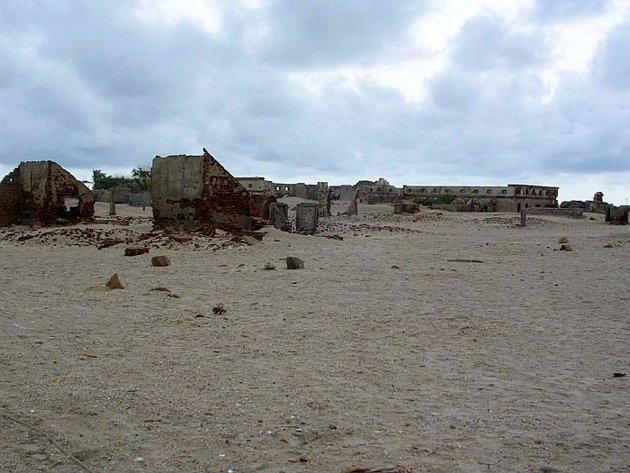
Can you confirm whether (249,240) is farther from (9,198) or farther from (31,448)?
(31,448)

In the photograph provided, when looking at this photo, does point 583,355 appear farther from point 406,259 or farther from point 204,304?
point 406,259

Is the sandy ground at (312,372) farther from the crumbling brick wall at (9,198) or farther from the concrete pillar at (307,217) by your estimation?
the crumbling brick wall at (9,198)

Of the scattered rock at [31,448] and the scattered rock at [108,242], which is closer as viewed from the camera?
the scattered rock at [31,448]

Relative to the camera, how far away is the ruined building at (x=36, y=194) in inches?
783

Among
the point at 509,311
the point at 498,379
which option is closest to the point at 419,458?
the point at 498,379

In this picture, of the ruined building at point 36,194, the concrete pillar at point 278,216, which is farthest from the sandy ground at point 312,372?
the ruined building at point 36,194

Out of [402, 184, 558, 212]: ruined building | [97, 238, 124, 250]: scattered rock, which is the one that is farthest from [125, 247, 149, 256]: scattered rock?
[402, 184, 558, 212]: ruined building

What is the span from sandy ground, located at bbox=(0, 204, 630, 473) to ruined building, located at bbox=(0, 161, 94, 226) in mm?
10850

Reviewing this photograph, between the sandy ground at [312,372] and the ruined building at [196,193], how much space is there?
21.8 ft

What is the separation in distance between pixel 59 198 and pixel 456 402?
1866cm

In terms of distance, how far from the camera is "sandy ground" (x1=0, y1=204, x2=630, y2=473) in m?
3.25

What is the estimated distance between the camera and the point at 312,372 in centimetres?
480

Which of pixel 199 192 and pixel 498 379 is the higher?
pixel 199 192

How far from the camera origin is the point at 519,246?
1678 cm
